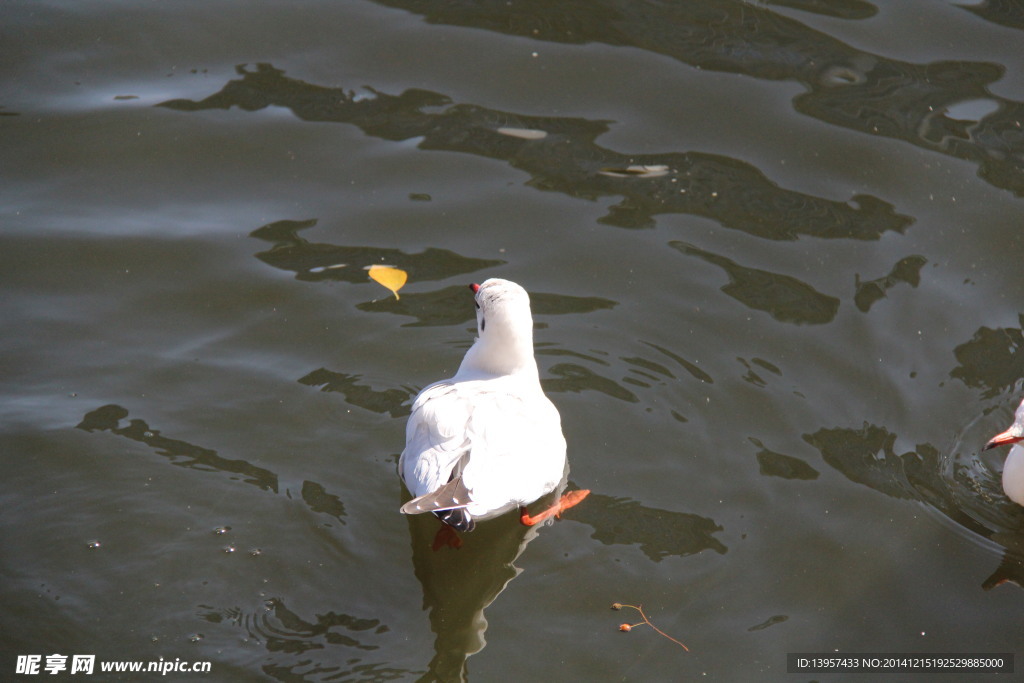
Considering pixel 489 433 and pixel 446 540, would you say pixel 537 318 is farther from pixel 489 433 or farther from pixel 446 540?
pixel 446 540

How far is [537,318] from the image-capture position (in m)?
6.28

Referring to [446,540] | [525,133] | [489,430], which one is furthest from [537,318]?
[525,133]

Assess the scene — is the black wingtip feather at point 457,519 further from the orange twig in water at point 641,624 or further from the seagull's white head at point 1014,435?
the seagull's white head at point 1014,435

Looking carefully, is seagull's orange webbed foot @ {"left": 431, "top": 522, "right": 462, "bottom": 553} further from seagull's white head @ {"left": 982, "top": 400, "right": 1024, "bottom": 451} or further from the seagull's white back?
seagull's white head @ {"left": 982, "top": 400, "right": 1024, "bottom": 451}

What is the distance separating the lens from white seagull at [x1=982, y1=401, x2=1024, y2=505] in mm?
4992

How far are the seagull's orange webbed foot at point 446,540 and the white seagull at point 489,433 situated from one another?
14.4 inches

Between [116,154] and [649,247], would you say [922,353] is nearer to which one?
[649,247]

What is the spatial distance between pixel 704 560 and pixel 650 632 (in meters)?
0.51

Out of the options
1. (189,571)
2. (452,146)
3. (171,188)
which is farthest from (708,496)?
(171,188)

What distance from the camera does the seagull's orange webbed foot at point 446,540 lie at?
4.99m

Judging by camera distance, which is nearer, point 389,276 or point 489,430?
point 489,430

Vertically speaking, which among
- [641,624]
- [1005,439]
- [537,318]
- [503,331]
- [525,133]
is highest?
[525,133]

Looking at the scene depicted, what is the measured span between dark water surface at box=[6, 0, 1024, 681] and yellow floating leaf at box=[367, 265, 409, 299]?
3.6 inches

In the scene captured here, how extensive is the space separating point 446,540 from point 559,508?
630 millimetres
